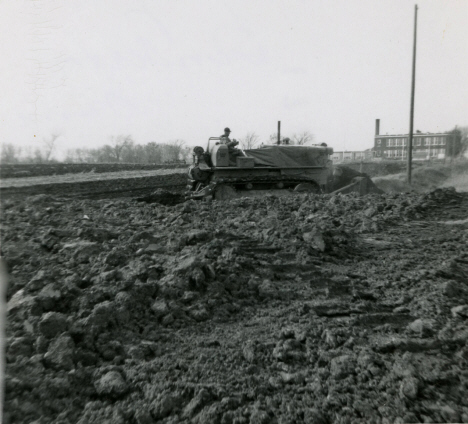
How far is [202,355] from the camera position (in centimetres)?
321

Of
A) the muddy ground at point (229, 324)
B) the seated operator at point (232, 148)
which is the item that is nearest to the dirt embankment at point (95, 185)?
the seated operator at point (232, 148)

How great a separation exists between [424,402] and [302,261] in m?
2.54

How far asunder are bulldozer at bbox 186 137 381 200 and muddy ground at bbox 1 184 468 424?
6826 millimetres

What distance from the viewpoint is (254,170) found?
1347 centimetres

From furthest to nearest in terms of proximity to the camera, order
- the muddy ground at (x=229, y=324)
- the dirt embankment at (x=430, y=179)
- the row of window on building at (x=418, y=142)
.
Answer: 1. the row of window on building at (x=418, y=142)
2. the dirt embankment at (x=430, y=179)
3. the muddy ground at (x=229, y=324)

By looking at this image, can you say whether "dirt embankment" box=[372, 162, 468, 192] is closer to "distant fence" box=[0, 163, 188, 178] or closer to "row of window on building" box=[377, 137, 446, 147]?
"distant fence" box=[0, 163, 188, 178]

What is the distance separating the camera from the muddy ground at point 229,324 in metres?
2.68

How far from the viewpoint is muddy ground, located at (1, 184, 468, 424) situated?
8.80ft

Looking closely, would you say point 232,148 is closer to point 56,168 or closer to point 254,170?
point 254,170

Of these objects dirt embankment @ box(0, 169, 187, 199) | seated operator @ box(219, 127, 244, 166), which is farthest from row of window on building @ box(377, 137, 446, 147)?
seated operator @ box(219, 127, 244, 166)

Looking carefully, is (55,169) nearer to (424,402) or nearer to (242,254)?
(242,254)

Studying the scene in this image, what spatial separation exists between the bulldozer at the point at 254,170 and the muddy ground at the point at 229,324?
6.83m

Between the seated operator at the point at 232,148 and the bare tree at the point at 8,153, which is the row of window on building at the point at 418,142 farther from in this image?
the bare tree at the point at 8,153

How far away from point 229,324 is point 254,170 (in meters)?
9.99
